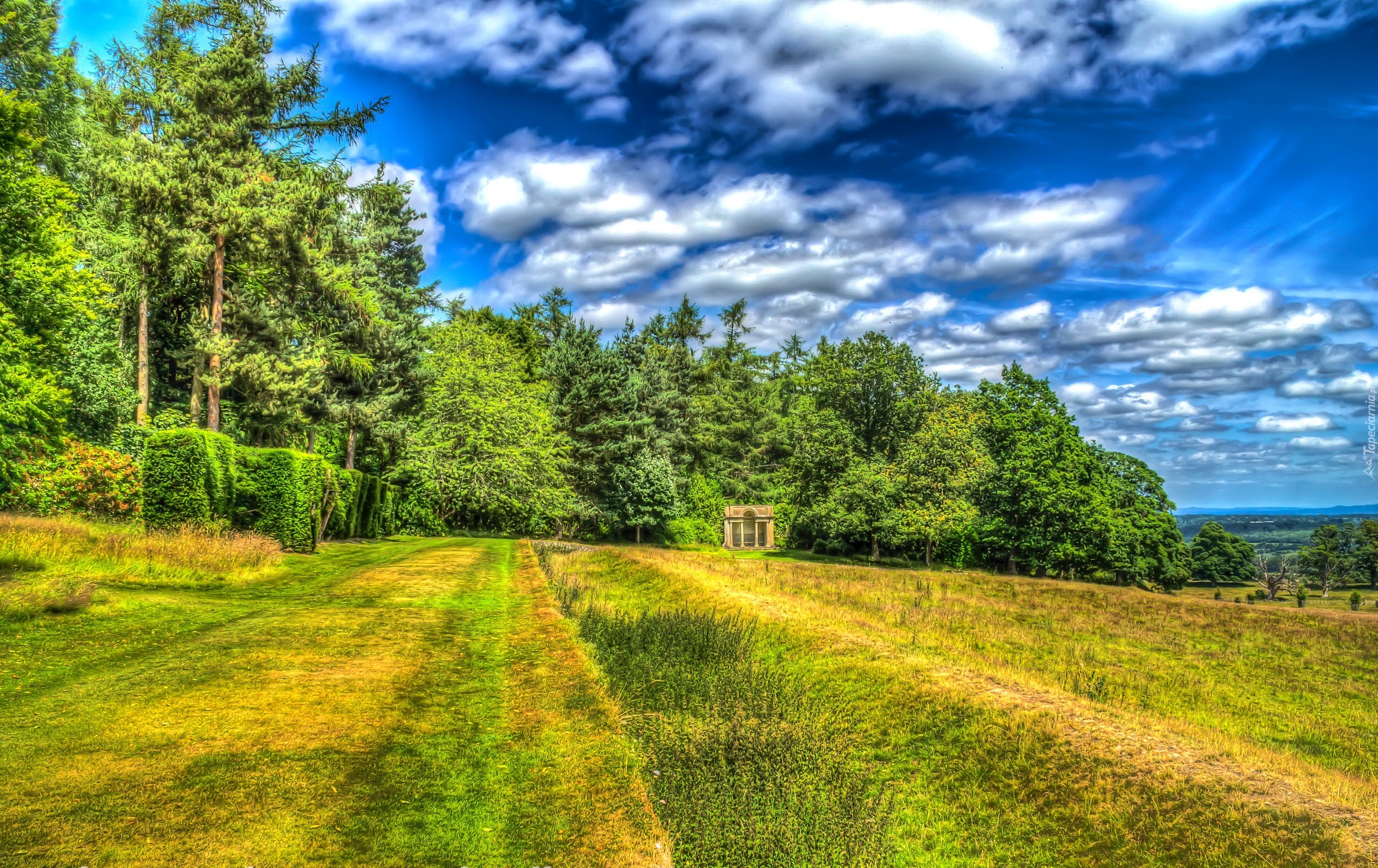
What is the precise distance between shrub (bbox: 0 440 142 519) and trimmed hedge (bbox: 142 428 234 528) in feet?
4.43

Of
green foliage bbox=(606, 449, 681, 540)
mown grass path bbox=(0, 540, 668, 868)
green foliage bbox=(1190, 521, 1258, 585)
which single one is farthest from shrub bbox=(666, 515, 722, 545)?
green foliage bbox=(1190, 521, 1258, 585)

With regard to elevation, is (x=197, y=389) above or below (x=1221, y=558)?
above

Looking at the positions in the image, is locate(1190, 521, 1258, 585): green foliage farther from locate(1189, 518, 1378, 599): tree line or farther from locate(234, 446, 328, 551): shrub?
locate(234, 446, 328, 551): shrub

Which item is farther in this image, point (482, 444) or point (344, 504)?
point (482, 444)

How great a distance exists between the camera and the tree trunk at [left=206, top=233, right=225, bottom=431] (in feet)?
85.8

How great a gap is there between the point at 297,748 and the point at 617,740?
3230 mm

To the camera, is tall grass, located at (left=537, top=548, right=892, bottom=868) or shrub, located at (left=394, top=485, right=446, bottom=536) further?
shrub, located at (left=394, top=485, right=446, bottom=536)

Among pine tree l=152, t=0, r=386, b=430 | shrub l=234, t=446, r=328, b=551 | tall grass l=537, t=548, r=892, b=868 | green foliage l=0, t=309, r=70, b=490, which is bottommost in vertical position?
tall grass l=537, t=548, r=892, b=868

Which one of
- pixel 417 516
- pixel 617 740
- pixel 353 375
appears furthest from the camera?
pixel 417 516

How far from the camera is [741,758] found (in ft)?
24.3

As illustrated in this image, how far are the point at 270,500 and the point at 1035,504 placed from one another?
35.1 metres

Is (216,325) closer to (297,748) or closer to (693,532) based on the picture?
(297,748)

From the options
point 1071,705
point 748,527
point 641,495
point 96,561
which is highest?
point 641,495

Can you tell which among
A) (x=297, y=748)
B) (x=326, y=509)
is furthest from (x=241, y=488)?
(x=297, y=748)
